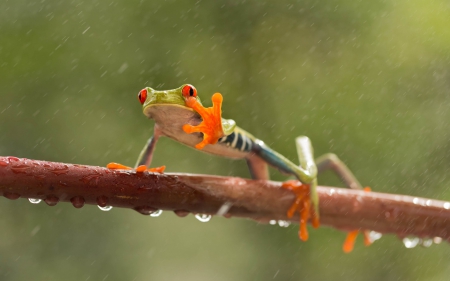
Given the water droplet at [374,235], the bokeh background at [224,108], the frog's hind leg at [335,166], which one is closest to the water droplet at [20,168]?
the water droplet at [374,235]

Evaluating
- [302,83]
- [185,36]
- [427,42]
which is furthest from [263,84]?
[427,42]

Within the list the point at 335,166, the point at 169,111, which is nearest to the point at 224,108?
the point at 335,166

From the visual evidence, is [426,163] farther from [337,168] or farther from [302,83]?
[337,168]

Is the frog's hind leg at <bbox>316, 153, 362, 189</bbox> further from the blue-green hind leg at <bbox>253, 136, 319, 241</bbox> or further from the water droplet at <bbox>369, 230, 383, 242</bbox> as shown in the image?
the water droplet at <bbox>369, 230, 383, 242</bbox>

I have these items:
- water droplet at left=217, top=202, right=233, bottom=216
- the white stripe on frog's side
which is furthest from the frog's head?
water droplet at left=217, top=202, right=233, bottom=216

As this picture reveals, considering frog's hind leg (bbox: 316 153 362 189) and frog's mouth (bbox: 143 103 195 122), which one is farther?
frog's hind leg (bbox: 316 153 362 189)

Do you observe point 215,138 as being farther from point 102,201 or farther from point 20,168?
point 20,168
